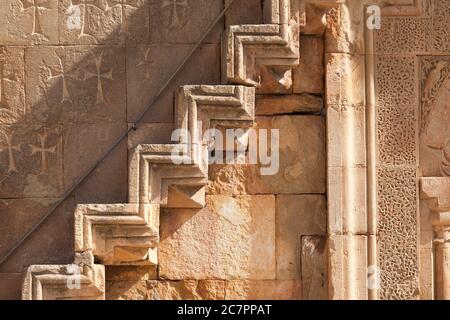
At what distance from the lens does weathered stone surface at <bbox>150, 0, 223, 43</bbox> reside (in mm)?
12438

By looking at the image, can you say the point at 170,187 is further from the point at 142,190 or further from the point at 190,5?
the point at 190,5

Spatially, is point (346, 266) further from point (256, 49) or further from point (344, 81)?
point (256, 49)

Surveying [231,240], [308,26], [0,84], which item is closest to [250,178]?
[231,240]

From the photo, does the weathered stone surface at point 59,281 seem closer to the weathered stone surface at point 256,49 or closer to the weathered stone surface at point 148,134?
the weathered stone surface at point 148,134

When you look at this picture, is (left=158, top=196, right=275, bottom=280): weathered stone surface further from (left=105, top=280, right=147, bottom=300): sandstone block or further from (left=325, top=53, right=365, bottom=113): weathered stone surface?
(left=325, top=53, right=365, bottom=113): weathered stone surface

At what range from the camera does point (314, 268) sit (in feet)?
40.5

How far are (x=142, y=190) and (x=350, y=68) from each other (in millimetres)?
2087

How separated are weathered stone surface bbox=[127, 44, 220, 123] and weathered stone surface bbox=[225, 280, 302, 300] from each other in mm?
1524

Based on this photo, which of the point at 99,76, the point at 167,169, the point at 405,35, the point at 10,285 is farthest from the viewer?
the point at 405,35

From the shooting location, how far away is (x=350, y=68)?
12.5 metres

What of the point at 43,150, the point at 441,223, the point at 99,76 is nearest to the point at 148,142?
the point at 99,76

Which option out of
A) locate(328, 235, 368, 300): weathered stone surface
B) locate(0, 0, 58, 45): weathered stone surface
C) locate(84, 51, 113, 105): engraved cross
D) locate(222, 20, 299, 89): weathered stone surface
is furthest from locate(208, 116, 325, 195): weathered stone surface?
locate(0, 0, 58, 45): weathered stone surface

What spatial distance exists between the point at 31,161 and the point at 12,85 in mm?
660

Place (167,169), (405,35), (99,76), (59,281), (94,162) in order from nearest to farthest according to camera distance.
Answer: (59,281), (167,169), (94,162), (99,76), (405,35)
